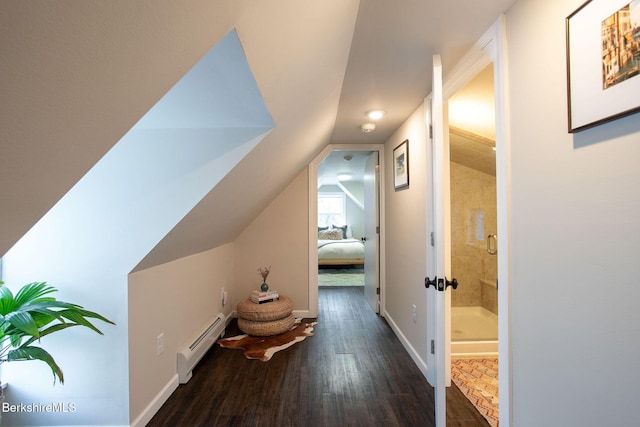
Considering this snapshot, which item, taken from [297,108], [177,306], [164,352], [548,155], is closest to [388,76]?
[297,108]

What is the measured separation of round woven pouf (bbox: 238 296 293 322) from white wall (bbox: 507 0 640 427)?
2.12m

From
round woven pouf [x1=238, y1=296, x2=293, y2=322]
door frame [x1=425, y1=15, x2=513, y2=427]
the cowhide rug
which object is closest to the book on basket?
round woven pouf [x1=238, y1=296, x2=293, y2=322]

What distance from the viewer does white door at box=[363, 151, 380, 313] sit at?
3.64m

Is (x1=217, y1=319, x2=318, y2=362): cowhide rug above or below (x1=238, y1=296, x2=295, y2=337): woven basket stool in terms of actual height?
below

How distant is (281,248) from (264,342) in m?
1.11

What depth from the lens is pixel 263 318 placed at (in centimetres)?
292

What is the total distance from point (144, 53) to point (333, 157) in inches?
173

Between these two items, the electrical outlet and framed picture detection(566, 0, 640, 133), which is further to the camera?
the electrical outlet

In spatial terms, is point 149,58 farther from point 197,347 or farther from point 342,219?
point 342,219

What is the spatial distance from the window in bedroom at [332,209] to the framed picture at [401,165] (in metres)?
5.54

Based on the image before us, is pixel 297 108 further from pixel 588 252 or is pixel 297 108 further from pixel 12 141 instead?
pixel 588 252

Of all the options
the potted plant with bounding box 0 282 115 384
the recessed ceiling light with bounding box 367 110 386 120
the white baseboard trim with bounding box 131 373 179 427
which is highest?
the recessed ceiling light with bounding box 367 110 386 120

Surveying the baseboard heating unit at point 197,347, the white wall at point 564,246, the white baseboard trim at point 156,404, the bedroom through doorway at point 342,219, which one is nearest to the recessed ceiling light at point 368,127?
the bedroom through doorway at point 342,219

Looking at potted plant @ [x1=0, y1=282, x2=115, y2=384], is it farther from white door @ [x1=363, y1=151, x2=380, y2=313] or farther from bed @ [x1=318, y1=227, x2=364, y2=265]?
bed @ [x1=318, y1=227, x2=364, y2=265]
